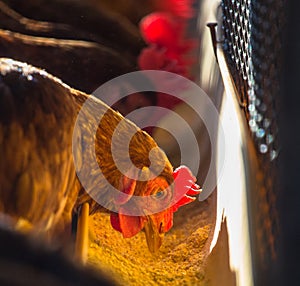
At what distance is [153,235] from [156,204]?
0.13 ft

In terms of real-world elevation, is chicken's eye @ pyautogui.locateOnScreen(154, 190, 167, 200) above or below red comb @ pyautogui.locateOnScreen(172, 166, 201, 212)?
below

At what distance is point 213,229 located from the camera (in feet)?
2.42

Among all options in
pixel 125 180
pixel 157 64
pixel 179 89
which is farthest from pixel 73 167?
pixel 157 64

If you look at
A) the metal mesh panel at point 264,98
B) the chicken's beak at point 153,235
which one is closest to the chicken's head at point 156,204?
the chicken's beak at point 153,235

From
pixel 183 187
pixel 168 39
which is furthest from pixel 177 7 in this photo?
pixel 183 187

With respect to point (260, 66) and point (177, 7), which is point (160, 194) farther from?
point (177, 7)

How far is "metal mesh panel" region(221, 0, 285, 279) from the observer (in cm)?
52

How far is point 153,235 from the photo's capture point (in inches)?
27.9

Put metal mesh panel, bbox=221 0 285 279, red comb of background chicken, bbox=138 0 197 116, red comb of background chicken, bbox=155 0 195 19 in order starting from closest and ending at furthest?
metal mesh panel, bbox=221 0 285 279 → red comb of background chicken, bbox=138 0 197 116 → red comb of background chicken, bbox=155 0 195 19

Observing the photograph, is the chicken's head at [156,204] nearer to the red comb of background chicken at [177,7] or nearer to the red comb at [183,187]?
the red comb at [183,187]

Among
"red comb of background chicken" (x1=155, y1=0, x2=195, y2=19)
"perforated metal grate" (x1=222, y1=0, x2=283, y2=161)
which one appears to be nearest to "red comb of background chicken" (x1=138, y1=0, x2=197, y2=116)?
"red comb of background chicken" (x1=155, y1=0, x2=195, y2=19)

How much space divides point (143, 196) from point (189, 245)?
0.11m

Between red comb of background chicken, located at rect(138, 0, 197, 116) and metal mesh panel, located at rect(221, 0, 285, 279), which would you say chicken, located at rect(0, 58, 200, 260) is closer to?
metal mesh panel, located at rect(221, 0, 285, 279)

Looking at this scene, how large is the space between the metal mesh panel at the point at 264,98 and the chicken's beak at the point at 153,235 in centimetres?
14
